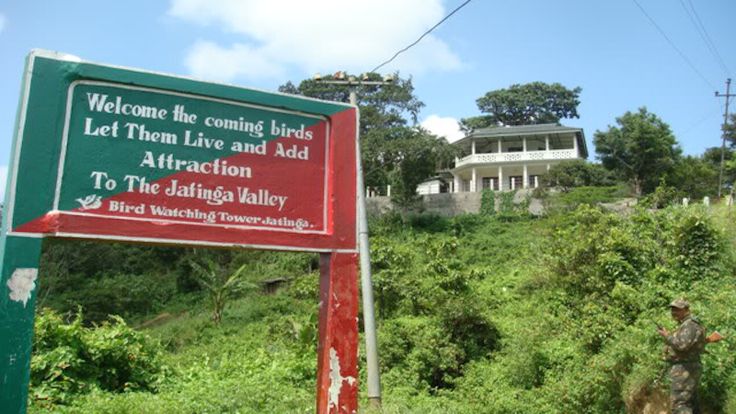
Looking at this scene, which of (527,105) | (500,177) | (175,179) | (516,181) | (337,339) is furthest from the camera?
(527,105)

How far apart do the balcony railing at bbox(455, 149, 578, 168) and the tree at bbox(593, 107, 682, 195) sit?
384 cm

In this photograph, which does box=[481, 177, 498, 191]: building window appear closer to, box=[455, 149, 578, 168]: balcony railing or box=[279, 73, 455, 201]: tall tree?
box=[455, 149, 578, 168]: balcony railing

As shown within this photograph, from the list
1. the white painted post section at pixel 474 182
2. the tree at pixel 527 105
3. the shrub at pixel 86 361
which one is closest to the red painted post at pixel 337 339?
the shrub at pixel 86 361

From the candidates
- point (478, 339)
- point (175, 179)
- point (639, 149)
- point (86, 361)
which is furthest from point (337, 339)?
point (639, 149)

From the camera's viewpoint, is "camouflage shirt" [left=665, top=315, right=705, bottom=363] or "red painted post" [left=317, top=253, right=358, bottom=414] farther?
"camouflage shirt" [left=665, top=315, right=705, bottom=363]

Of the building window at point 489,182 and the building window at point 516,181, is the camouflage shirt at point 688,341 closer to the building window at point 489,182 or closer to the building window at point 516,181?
the building window at point 516,181

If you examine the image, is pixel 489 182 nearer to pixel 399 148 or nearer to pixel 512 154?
pixel 512 154

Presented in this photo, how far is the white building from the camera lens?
37.3m

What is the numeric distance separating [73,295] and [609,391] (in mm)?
23122

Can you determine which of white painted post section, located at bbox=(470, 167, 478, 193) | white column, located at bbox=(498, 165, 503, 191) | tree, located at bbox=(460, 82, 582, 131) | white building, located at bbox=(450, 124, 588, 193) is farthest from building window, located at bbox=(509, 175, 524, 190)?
tree, located at bbox=(460, 82, 582, 131)

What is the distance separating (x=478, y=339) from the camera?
13773mm

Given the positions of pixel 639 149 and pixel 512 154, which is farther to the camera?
pixel 512 154

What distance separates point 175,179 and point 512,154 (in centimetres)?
3528

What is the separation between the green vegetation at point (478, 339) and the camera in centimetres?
780
